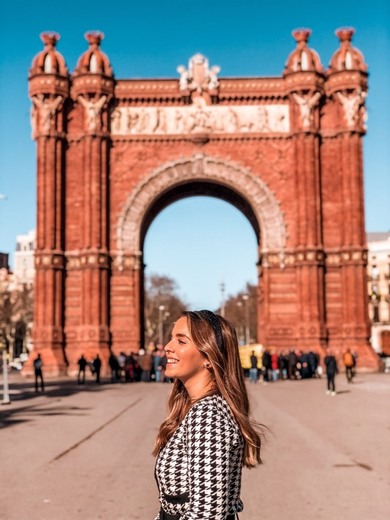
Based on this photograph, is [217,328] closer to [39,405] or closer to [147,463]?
[147,463]

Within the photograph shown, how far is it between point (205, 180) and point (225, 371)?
42.0 metres

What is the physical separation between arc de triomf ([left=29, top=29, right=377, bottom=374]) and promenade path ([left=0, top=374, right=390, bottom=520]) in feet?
63.8

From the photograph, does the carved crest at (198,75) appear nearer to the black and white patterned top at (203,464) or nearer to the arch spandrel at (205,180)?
the arch spandrel at (205,180)

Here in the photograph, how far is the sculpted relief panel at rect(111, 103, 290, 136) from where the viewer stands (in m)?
45.1

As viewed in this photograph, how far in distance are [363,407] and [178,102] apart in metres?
27.1

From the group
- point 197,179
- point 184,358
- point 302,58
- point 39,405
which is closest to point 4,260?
point 197,179

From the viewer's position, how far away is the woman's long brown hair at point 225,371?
3.45 metres

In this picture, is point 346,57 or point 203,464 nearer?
point 203,464

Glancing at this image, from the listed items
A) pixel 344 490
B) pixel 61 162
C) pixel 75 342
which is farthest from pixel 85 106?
pixel 344 490

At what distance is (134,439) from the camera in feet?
50.0

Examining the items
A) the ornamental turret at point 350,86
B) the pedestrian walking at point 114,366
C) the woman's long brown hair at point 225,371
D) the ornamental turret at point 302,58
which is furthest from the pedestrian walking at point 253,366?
the woman's long brown hair at point 225,371

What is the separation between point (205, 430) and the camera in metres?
3.26

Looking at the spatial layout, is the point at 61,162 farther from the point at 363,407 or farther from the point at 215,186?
the point at 363,407

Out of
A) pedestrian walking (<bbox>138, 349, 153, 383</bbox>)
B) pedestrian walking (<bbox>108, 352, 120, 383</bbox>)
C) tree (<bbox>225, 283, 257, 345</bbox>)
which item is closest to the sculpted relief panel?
pedestrian walking (<bbox>108, 352, 120, 383</bbox>)
